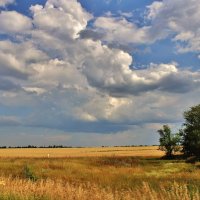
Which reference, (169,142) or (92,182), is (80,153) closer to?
(169,142)

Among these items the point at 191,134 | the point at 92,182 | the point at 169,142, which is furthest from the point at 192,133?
the point at 92,182

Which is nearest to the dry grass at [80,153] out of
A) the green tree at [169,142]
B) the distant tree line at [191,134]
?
the green tree at [169,142]

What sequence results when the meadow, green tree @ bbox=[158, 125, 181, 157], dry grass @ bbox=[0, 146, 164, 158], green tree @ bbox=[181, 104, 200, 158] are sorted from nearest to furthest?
the meadow
green tree @ bbox=[181, 104, 200, 158]
green tree @ bbox=[158, 125, 181, 157]
dry grass @ bbox=[0, 146, 164, 158]

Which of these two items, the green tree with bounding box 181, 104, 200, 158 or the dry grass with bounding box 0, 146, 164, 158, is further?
the dry grass with bounding box 0, 146, 164, 158

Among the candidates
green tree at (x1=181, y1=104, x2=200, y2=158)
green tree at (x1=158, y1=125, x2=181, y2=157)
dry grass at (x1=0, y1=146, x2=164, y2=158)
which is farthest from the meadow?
dry grass at (x1=0, y1=146, x2=164, y2=158)

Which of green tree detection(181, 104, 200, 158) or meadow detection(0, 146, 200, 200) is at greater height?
green tree detection(181, 104, 200, 158)

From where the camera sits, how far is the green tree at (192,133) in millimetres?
76025

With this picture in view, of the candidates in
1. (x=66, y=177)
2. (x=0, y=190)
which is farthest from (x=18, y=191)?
(x=66, y=177)

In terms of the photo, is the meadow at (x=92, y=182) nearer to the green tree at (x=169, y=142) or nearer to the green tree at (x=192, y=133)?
the green tree at (x=192, y=133)

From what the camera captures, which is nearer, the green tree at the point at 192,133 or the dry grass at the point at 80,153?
the green tree at the point at 192,133

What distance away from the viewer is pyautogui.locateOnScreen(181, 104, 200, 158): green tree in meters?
76.0

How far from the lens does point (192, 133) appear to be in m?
77.3

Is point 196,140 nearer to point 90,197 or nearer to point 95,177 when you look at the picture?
point 95,177

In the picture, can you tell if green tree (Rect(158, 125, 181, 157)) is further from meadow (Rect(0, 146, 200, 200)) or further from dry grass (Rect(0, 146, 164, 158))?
meadow (Rect(0, 146, 200, 200))
